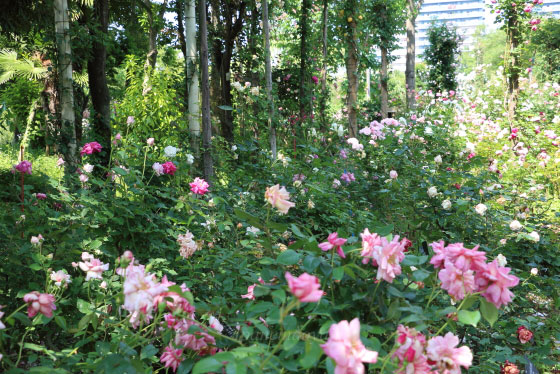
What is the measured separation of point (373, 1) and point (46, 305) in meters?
10.8

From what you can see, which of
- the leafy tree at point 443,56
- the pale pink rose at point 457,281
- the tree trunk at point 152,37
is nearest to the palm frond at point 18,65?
the tree trunk at point 152,37

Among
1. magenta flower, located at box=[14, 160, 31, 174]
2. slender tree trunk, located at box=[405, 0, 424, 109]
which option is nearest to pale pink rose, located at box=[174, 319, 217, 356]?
magenta flower, located at box=[14, 160, 31, 174]

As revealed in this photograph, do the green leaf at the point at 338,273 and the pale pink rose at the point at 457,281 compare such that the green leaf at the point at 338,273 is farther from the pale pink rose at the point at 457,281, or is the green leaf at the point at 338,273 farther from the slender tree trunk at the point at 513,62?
the slender tree trunk at the point at 513,62

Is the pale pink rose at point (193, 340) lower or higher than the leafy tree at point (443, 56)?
lower

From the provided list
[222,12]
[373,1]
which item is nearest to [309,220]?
[222,12]

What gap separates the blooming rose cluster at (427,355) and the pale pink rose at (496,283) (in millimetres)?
120

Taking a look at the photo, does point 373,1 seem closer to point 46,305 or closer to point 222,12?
point 222,12

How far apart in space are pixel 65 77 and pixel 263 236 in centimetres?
307

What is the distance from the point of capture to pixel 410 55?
12.0 metres

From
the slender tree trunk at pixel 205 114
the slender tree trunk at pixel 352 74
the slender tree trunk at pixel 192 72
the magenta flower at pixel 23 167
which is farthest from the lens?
the slender tree trunk at pixel 352 74

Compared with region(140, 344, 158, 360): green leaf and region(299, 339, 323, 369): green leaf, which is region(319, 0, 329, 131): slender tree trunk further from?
region(299, 339, 323, 369): green leaf

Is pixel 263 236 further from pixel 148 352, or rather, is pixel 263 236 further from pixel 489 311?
pixel 489 311

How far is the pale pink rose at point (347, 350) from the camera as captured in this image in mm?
774

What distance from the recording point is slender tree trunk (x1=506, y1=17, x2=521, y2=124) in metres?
7.27
